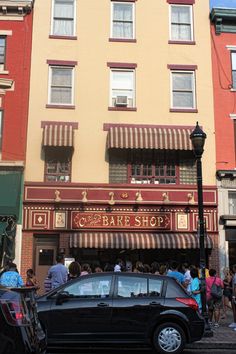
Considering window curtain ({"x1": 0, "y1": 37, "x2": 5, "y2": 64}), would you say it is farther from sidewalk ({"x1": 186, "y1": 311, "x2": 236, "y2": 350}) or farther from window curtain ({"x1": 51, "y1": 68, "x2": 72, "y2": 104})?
sidewalk ({"x1": 186, "y1": 311, "x2": 236, "y2": 350})

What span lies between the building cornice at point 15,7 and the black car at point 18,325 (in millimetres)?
16603

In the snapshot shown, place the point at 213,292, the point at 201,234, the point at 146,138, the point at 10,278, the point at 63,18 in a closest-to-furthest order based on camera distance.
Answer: the point at 10,278
the point at 201,234
the point at 213,292
the point at 146,138
the point at 63,18

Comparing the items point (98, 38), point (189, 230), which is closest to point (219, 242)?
point (189, 230)

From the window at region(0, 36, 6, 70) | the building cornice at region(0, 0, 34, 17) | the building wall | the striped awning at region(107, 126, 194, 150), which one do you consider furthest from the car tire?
the building cornice at region(0, 0, 34, 17)

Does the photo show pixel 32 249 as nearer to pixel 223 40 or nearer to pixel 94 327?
pixel 94 327

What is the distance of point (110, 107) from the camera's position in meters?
19.4

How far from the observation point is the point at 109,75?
779 inches

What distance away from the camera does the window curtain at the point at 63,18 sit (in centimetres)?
2005

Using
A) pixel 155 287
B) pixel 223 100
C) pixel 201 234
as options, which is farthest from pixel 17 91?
pixel 155 287

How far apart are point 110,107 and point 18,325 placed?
50.1ft

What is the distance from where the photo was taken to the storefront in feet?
59.2

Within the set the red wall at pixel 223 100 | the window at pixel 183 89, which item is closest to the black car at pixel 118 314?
the red wall at pixel 223 100

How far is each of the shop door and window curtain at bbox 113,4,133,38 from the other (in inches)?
365

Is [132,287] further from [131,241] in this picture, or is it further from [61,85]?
[61,85]
